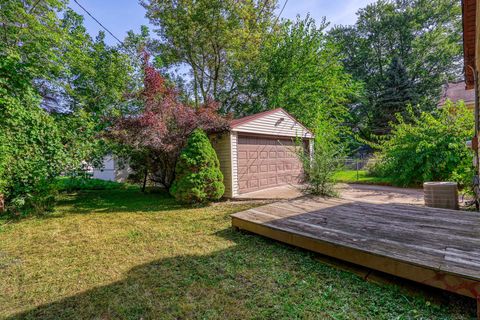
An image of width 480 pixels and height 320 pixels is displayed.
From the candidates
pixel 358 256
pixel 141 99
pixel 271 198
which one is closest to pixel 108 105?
pixel 141 99

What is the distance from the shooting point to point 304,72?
12719 millimetres

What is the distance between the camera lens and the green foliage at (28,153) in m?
4.90

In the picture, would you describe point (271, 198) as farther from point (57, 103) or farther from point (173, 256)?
point (57, 103)

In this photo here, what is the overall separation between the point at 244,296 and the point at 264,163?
21.0ft

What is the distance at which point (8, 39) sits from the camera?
259 inches

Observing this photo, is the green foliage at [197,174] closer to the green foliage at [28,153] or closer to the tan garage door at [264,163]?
the tan garage door at [264,163]

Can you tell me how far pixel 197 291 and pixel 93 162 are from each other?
6.92 m

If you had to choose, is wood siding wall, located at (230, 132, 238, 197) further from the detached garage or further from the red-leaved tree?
the red-leaved tree

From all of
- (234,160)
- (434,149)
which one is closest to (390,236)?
(234,160)

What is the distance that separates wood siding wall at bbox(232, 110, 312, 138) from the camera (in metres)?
7.59

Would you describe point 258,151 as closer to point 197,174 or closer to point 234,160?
point 234,160

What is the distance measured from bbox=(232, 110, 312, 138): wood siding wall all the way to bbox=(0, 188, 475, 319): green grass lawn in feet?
→ 13.5

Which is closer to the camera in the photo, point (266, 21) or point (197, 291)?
point (197, 291)

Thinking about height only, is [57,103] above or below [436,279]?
above
